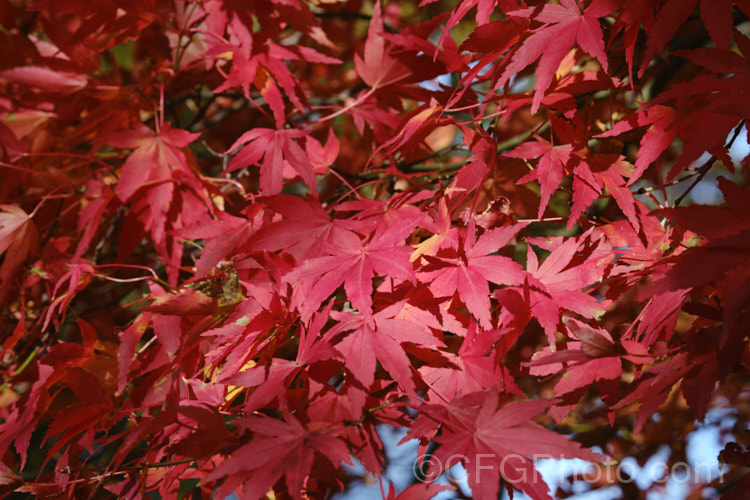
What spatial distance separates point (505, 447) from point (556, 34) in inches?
19.3

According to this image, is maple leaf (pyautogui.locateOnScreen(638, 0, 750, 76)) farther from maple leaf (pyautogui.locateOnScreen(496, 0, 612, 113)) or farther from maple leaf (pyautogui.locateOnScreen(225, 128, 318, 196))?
maple leaf (pyautogui.locateOnScreen(225, 128, 318, 196))

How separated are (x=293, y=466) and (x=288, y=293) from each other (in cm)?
26

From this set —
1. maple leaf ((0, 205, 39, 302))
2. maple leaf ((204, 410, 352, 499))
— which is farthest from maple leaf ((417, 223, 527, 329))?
maple leaf ((0, 205, 39, 302))

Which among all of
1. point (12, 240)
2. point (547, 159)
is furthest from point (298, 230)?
point (12, 240)

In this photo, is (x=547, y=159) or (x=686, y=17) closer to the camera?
(x=686, y=17)

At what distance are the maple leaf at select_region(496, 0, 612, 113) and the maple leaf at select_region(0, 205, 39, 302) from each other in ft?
3.13

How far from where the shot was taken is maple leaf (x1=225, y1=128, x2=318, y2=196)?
0.81 m

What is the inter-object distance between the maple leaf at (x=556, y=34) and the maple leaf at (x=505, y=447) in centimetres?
36

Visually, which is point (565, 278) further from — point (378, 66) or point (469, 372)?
point (378, 66)

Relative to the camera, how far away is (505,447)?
0.53 metres

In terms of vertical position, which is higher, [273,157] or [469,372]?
[273,157]

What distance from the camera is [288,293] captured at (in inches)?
28.0

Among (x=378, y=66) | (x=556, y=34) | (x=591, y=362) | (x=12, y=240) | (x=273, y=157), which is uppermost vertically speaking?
(x=556, y=34)

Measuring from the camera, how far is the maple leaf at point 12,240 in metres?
0.99
